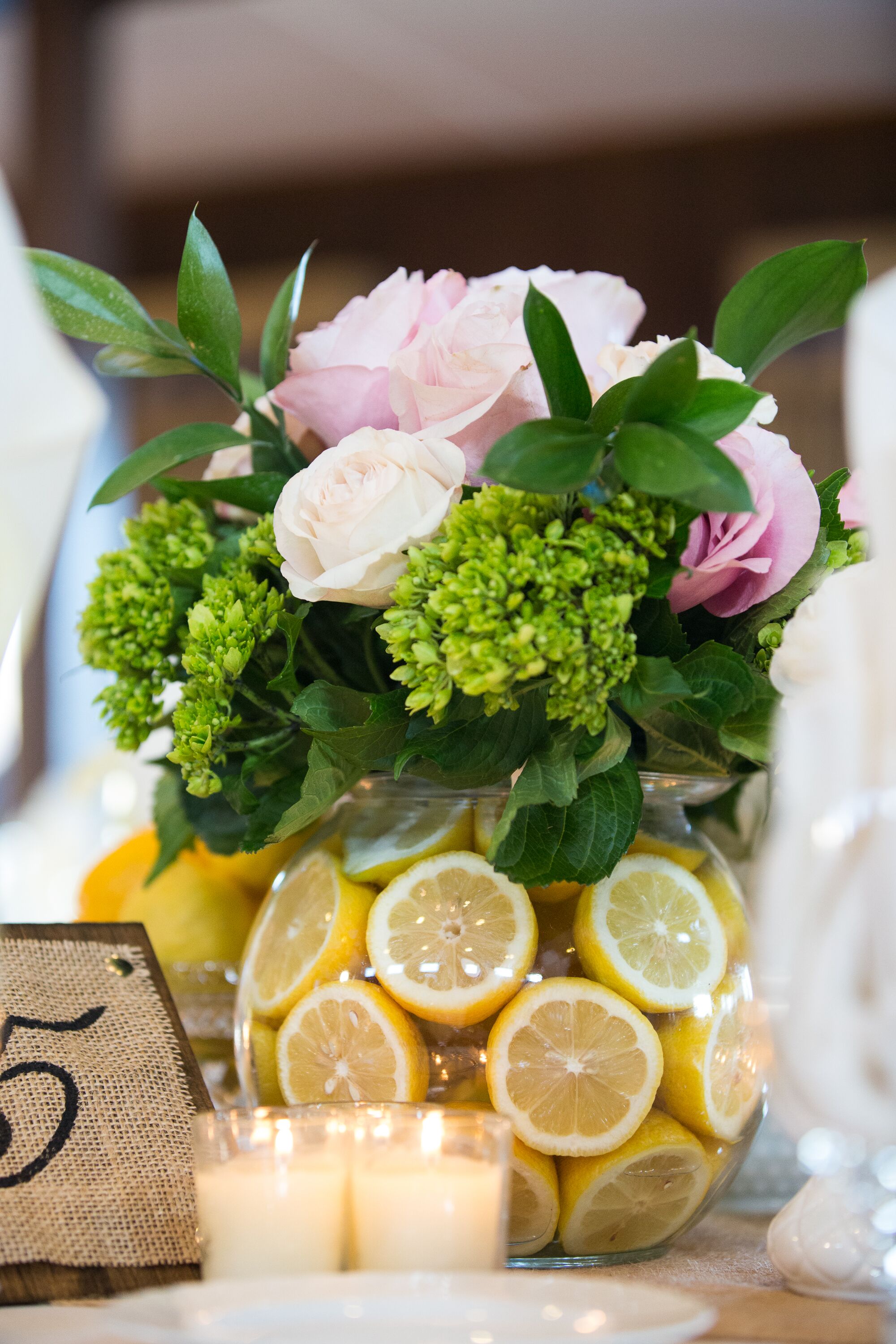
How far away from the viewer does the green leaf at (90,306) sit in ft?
1.92

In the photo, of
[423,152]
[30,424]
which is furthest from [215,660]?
[423,152]

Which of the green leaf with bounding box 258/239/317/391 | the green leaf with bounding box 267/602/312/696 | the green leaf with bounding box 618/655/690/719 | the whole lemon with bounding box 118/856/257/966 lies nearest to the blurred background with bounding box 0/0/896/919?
the whole lemon with bounding box 118/856/257/966

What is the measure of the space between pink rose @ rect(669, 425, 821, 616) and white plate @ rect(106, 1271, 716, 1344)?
0.25 metres

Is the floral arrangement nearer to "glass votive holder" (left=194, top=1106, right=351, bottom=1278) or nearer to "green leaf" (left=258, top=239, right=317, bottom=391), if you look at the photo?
"green leaf" (left=258, top=239, right=317, bottom=391)

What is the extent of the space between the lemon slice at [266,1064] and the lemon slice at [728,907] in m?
0.21

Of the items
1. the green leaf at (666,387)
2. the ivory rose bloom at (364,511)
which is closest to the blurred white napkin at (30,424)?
the ivory rose bloom at (364,511)

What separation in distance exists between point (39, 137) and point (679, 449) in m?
3.07

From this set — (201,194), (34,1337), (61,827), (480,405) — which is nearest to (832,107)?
(201,194)

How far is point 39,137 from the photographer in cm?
303

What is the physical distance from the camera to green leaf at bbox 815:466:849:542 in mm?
551

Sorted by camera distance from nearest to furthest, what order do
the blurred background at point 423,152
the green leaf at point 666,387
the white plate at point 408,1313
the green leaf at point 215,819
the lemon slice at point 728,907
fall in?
the white plate at point 408,1313 < the green leaf at point 666,387 < the lemon slice at point 728,907 < the green leaf at point 215,819 < the blurred background at point 423,152

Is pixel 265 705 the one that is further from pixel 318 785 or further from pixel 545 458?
pixel 545 458

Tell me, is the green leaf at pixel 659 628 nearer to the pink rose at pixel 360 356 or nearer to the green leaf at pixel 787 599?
the green leaf at pixel 787 599

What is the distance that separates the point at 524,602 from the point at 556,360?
0.32 feet
